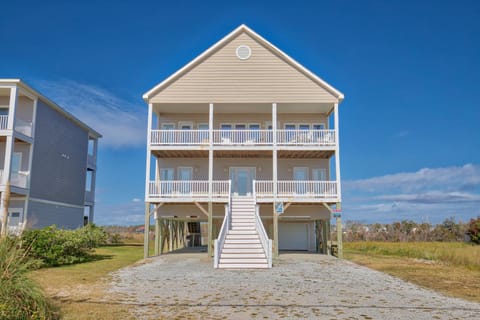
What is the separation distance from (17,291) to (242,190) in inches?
654

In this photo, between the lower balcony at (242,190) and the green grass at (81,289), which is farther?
the lower balcony at (242,190)

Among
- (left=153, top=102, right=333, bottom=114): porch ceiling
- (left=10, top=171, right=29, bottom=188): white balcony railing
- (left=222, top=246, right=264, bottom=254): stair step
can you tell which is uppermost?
(left=153, top=102, right=333, bottom=114): porch ceiling

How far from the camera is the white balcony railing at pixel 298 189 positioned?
19.7 meters

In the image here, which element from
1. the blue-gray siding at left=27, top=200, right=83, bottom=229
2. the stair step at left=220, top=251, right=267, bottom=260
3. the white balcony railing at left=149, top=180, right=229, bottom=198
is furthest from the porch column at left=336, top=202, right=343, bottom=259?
the blue-gray siding at left=27, top=200, right=83, bottom=229

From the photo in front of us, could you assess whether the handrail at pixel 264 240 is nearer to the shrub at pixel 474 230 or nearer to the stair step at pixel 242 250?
the stair step at pixel 242 250

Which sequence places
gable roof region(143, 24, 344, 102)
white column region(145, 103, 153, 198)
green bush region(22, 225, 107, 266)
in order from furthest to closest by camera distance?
gable roof region(143, 24, 344, 102) → white column region(145, 103, 153, 198) → green bush region(22, 225, 107, 266)

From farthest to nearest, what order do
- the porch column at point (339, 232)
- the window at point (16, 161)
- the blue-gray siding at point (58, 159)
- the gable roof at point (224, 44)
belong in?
the blue-gray siding at point (58, 159), the window at point (16, 161), the gable roof at point (224, 44), the porch column at point (339, 232)

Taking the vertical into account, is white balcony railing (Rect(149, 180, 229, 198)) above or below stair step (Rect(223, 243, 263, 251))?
above

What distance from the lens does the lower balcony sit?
64.2 feet

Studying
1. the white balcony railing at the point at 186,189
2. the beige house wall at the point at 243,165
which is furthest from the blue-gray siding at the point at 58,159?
the white balcony railing at the point at 186,189

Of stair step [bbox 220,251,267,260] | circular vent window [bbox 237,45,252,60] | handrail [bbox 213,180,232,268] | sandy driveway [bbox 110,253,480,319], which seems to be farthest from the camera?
circular vent window [bbox 237,45,252,60]

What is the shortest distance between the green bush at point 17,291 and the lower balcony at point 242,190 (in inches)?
518

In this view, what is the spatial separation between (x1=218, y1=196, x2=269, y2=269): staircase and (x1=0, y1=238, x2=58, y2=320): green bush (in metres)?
8.81

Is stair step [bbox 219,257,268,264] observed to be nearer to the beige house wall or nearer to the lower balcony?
the lower balcony
